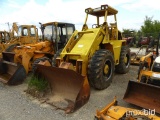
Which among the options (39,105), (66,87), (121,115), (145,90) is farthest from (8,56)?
(121,115)

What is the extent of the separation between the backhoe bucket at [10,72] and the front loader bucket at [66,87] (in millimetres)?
1064

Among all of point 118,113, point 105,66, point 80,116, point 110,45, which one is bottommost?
point 80,116

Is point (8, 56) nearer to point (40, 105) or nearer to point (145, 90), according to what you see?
point (40, 105)

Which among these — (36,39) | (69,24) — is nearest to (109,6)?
(69,24)

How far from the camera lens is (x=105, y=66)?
559 cm

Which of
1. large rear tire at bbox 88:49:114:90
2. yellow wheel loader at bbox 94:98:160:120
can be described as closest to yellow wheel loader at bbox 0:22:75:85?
large rear tire at bbox 88:49:114:90

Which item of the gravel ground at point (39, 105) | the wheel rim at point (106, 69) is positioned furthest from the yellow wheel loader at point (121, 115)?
the wheel rim at point (106, 69)

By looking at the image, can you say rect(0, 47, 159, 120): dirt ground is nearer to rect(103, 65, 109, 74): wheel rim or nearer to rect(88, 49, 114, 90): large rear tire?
rect(88, 49, 114, 90): large rear tire

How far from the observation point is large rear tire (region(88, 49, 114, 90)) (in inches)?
203

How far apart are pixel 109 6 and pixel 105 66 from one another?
81.8 inches

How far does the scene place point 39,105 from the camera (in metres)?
4.68

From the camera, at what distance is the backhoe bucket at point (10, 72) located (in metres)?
6.22

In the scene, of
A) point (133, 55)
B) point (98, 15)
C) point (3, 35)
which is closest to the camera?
point (98, 15)

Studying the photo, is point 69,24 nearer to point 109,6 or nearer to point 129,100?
point 109,6
